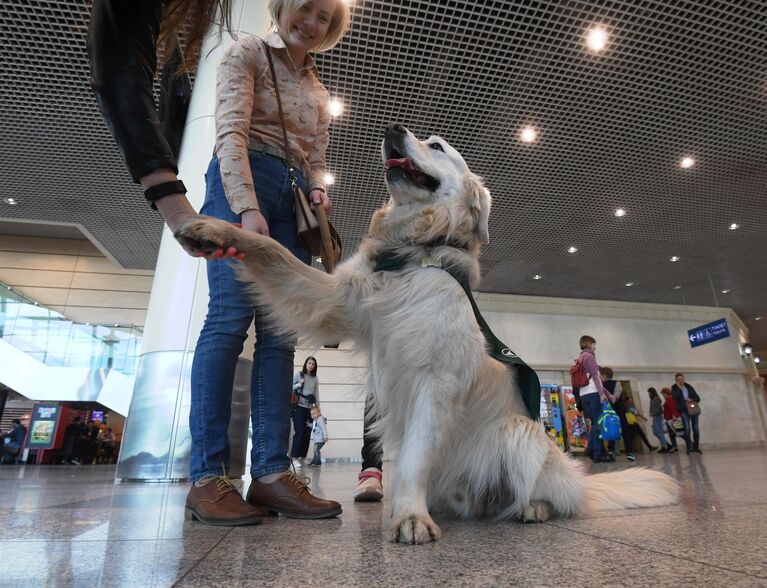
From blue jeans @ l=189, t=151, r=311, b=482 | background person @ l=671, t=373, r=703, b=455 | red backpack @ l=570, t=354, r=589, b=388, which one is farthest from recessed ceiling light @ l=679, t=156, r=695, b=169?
blue jeans @ l=189, t=151, r=311, b=482

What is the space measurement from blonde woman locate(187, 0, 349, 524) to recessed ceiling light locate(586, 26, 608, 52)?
446cm

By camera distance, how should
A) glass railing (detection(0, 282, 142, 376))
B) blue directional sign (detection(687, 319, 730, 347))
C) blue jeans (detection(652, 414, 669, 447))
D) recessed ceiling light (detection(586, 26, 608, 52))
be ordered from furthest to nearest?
blue directional sign (detection(687, 319, 730, 347))
glass railing (detection(0, 282, 142, 376))
blue jeans (detection(652, 414, 669, 447))
recessed ceiling light (detection(586, 26, 608, 52))

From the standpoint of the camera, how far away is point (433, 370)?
1.56 m

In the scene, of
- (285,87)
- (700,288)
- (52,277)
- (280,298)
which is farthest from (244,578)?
(700,288)

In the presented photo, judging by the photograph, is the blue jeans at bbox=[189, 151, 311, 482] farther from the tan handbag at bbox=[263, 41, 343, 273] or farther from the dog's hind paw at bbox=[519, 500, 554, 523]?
the dog's hind paw at bbox=[519, 500, 554, 523]

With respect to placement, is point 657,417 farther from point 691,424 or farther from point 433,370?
point 433,370

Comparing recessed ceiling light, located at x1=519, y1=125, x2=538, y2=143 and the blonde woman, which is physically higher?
recessed ceiling light, located at x1=519, y1=125, x2=538, y2=143

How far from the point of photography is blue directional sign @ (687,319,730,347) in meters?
13.3

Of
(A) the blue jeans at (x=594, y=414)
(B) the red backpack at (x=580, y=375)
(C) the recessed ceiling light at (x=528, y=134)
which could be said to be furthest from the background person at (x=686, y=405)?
(C) the recessed ceiling light at (x=528, y=134)

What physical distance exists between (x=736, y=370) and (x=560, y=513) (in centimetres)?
1766

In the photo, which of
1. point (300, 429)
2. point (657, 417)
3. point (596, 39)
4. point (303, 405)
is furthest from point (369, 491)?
point (657, 417)

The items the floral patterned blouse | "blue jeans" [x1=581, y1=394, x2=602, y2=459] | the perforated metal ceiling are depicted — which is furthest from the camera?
"blue jeans" [x1=581, y1=394, x2=602, y2=459]

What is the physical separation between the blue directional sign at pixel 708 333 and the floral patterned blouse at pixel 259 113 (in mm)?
14974

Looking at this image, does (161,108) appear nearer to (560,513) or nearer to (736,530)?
(560,513)
